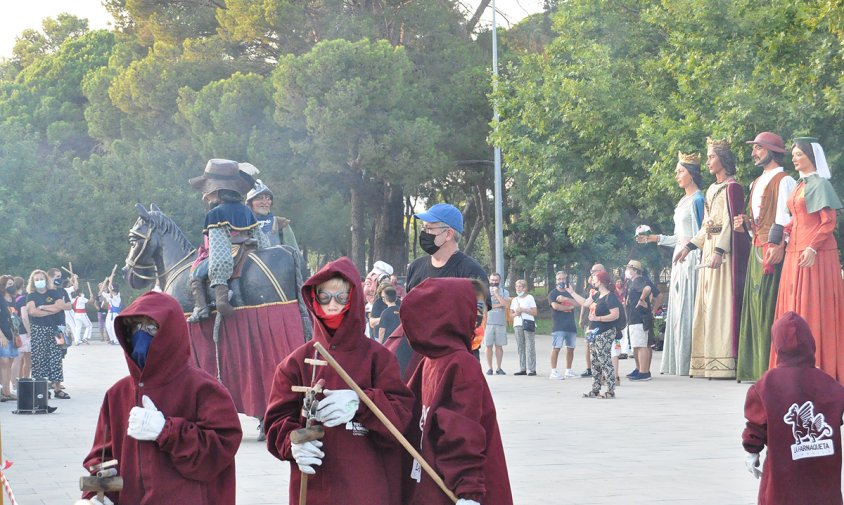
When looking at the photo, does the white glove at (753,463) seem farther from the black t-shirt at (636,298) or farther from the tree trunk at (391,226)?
the tree trunk at (391,226)

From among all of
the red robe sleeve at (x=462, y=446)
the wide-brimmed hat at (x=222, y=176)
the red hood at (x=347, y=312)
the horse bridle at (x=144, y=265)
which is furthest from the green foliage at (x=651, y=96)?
the red robe sleeve at (x=462, y=446)

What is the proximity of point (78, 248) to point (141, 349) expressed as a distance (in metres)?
48.7

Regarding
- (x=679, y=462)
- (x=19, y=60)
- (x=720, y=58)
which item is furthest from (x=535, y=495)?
(x=19, y=60)

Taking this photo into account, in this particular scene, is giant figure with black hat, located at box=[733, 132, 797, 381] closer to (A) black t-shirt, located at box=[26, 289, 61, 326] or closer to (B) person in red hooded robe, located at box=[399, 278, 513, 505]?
(B) person in red hooded robe, located at box=[399, 278, 513, 505]

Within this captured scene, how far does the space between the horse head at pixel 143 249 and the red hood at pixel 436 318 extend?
846cm

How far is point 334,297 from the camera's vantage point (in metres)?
5.48

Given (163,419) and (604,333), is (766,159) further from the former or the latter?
(163,419)

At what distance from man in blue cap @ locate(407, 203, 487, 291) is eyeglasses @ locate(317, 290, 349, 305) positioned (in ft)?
9.39

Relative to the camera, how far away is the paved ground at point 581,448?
9.42 metres

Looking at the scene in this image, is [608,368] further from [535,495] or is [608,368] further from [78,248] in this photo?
[78,248]

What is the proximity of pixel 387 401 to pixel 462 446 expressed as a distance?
15.7 inches

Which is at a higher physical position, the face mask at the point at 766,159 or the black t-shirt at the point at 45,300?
the face mask at the point at 766,159

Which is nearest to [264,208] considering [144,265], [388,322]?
[144,265]

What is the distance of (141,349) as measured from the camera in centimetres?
498
